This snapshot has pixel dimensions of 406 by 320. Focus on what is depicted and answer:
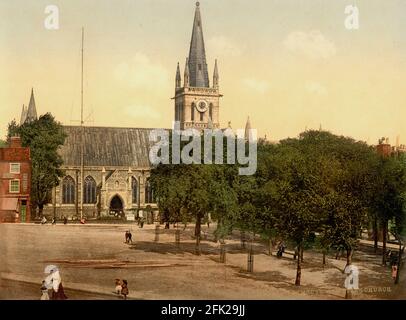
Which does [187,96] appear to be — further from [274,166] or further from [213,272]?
[213,272]

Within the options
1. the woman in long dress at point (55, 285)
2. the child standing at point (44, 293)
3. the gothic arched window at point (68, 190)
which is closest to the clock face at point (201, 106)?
the gothic arched window at point (68, 190)

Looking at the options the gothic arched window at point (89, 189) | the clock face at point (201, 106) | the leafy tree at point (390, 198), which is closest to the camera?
the leafy tree at point (390, 198)

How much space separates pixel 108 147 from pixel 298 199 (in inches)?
2317

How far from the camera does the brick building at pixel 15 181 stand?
186 ft

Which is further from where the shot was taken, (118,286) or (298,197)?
(298,197)

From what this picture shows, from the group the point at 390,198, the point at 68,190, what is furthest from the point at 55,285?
the point at 68,190

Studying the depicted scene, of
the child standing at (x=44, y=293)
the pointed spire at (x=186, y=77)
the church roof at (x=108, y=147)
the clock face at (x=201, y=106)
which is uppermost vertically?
the pointed spire at (x=186, y=77)

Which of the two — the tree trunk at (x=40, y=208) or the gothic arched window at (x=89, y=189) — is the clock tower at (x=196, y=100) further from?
the tree trunk at (x=40, y=208)

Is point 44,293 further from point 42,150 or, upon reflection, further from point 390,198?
point 42,150

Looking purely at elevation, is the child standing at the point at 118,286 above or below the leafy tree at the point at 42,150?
below

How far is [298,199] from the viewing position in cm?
3847

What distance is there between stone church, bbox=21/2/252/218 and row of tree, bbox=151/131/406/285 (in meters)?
38.2

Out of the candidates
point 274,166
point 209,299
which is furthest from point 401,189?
point 209,299

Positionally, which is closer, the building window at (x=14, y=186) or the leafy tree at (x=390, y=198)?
the leafy tree at (x=390, y=198)
